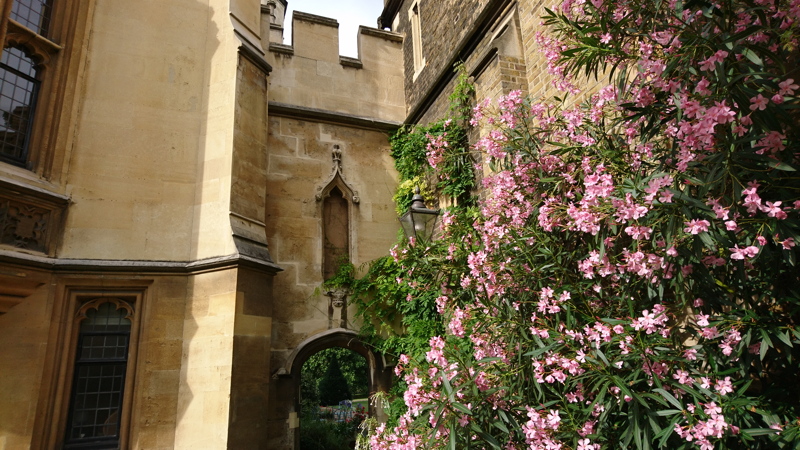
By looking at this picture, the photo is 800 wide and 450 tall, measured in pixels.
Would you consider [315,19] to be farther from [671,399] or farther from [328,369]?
[328,369]

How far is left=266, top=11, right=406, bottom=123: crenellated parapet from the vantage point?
8.39 metres

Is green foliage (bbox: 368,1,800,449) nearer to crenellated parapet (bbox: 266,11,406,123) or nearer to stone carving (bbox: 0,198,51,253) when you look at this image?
stone carving (bbox: 0,198,51,253)

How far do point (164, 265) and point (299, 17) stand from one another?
534 cm

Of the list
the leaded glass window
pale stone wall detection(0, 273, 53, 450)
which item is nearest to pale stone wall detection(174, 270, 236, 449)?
pale stone wall detection(0, 273, 53, 450)

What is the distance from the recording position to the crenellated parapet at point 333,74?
8.39 m

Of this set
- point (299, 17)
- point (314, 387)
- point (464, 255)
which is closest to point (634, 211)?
point (464, 255)

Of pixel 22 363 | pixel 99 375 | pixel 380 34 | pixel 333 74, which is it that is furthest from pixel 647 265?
pixel 380 34

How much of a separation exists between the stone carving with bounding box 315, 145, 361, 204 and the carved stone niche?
3.64m

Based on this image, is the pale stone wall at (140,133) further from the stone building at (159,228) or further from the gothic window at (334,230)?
the gothic window at (334,230)

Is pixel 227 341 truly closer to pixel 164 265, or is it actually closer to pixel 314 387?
pixel 164 265

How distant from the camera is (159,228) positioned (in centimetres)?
595

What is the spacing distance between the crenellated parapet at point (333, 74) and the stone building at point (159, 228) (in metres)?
1.15

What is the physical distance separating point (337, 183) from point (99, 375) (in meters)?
4.38

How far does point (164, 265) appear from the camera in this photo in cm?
575
